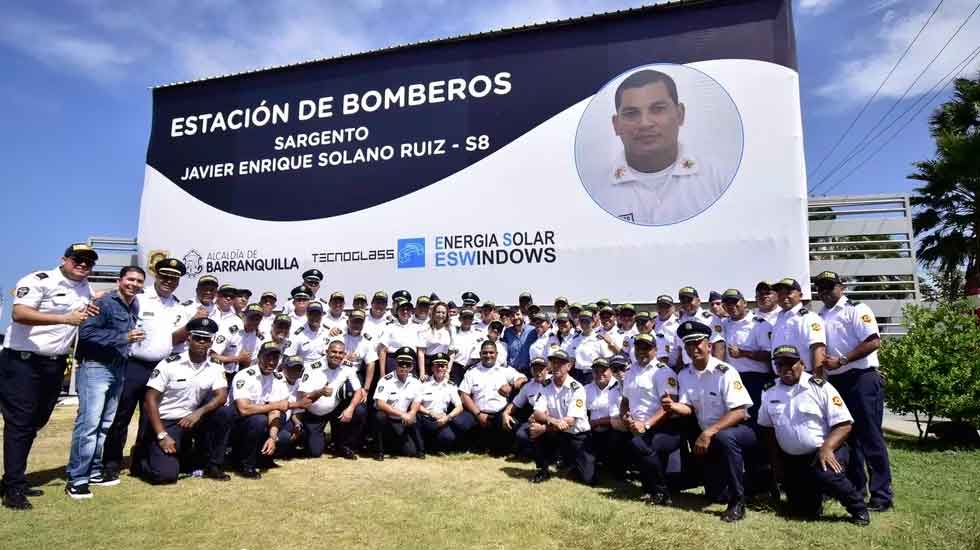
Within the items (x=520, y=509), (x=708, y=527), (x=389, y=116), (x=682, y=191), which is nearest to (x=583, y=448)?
(x=520, y=509)

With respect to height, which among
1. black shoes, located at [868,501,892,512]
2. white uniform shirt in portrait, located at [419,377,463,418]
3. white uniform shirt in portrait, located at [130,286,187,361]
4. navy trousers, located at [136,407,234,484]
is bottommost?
black shoes, located at [868,501,892,512]

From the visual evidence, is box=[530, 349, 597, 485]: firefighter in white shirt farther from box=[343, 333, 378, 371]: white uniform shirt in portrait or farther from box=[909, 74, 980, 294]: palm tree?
box=[909, 74, 980, 294]: palm tree

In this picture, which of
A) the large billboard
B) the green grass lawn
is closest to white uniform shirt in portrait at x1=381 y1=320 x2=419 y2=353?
the green grass lawn

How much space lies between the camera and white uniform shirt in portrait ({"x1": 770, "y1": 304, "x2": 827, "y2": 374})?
453 cm

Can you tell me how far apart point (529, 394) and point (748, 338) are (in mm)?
2236

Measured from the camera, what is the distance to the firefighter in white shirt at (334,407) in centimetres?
589

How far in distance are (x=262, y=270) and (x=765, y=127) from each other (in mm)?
9222

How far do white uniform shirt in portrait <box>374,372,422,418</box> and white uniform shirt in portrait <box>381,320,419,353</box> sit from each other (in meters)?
0.61

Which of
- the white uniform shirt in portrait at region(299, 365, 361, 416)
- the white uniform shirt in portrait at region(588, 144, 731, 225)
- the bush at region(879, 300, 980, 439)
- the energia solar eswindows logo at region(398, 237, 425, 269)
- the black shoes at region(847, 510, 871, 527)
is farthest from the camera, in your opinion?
the energia solar eswindows logo at region(398, 237, 425, 269)

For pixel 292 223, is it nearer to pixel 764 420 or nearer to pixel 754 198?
pixel 754 198

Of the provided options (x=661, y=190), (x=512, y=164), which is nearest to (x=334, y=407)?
(x=512, y=164)

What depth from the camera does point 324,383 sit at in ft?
19.6

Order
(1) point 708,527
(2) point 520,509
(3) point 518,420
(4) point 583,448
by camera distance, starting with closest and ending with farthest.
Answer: (1) point 708,527
(2) point 520,509
(4) point 583,448
(3) point 518,420

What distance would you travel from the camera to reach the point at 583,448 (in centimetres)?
507
